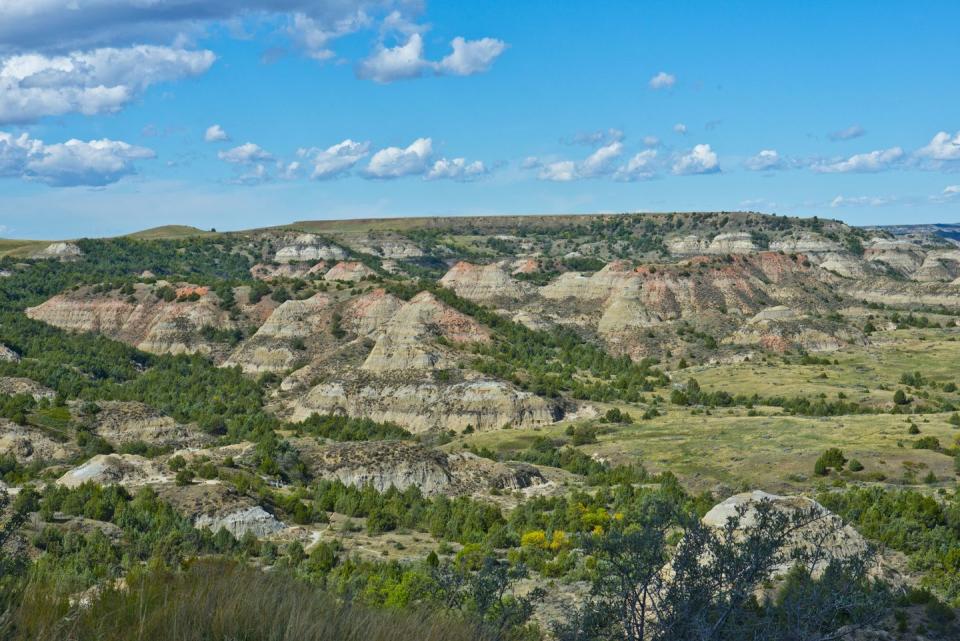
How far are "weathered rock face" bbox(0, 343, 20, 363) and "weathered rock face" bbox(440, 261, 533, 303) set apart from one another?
66933 millimetres

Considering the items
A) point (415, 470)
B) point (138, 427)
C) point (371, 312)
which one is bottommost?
point (138, 427)

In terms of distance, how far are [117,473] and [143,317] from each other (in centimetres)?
8018

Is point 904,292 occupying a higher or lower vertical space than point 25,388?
higher

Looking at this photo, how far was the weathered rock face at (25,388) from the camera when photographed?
252ft

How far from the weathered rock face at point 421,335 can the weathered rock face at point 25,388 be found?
28379mm

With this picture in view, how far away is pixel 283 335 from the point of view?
355 feet

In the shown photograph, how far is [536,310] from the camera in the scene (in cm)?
13925

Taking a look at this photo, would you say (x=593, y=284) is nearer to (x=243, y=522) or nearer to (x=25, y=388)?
(x=25, y=388)

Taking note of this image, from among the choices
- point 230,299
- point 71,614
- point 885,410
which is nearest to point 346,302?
point 230,299

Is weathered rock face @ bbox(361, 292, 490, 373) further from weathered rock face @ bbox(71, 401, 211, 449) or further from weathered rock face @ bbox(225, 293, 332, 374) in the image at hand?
weathered rock face @ bbox(71, 401, 211, 449)

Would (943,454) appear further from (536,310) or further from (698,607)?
(536,310)

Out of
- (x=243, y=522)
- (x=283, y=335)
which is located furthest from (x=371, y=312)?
(x=243, y=522)

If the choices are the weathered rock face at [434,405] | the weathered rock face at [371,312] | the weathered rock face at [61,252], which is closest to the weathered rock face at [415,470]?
the weathered rock face at [434,405]

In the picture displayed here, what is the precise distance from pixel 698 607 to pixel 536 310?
410 ft
